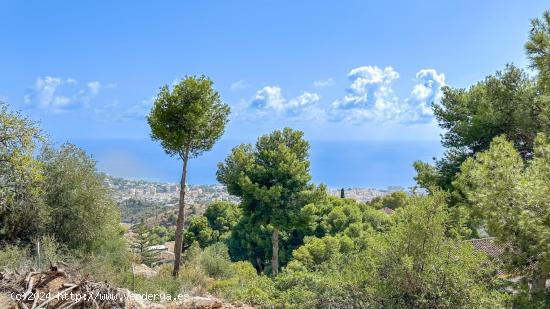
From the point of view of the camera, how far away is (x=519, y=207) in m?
6.77

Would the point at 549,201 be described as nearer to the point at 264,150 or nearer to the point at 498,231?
the point at 498,231

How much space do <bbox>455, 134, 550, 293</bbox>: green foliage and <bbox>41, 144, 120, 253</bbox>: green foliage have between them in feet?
36.4

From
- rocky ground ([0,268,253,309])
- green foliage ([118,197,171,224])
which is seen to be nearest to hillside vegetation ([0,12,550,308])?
rocky ground ([0,268,253,309])

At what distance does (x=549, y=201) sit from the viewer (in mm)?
6258

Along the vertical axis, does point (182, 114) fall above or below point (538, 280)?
above

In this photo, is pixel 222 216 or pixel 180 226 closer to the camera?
pixel 180 226

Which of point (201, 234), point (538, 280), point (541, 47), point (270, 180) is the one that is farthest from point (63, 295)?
point (201, 234)

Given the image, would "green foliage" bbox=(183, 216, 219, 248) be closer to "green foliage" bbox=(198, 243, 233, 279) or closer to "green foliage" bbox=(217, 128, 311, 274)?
"green foliage" bbox=(217, 128, 311, 274)

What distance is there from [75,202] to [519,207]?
12.2 meters

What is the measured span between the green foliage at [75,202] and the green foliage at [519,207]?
1109 cm

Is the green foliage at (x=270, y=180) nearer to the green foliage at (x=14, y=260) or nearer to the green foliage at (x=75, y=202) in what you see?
the green foliage at (x=75, y=202)

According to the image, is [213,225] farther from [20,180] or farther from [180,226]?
[20,180]

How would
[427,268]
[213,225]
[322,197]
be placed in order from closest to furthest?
[427,268]
[322,197]
[213,225]

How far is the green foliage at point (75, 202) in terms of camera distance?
496 inches
